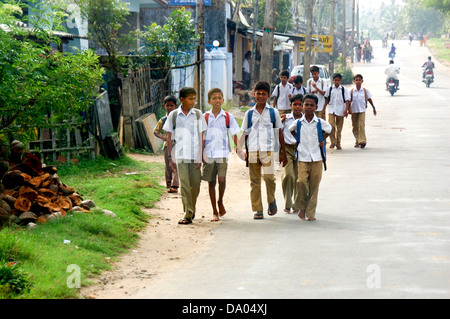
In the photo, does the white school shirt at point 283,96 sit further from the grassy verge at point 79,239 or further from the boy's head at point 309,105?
the boy's head at point 309,105

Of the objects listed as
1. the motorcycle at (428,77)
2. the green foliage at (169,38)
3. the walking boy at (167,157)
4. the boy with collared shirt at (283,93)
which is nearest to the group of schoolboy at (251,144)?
the walking boy at (167,157)

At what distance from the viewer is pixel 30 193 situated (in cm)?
852

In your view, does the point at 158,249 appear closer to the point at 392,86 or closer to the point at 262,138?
the point at 262,138

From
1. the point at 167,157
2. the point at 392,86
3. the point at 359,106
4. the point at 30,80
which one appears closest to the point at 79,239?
the point at 30,80

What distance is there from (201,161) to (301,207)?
151 cm

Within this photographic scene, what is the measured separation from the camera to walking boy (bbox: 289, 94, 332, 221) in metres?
9.20

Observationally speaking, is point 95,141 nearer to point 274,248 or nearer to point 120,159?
point 120,159

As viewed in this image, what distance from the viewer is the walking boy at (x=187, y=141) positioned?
9.11 meters

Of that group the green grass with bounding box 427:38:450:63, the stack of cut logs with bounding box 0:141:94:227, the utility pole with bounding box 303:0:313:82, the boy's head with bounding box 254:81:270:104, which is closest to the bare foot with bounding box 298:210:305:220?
the boy's head with bounding box 254:81:270:104

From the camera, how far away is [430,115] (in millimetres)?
24562

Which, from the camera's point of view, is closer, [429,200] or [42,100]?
[42,100]

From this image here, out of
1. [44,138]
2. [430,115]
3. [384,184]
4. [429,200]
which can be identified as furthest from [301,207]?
[430,115]

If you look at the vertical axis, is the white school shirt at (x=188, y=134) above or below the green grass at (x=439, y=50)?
below

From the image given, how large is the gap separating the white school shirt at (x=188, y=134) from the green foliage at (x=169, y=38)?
903 cm
